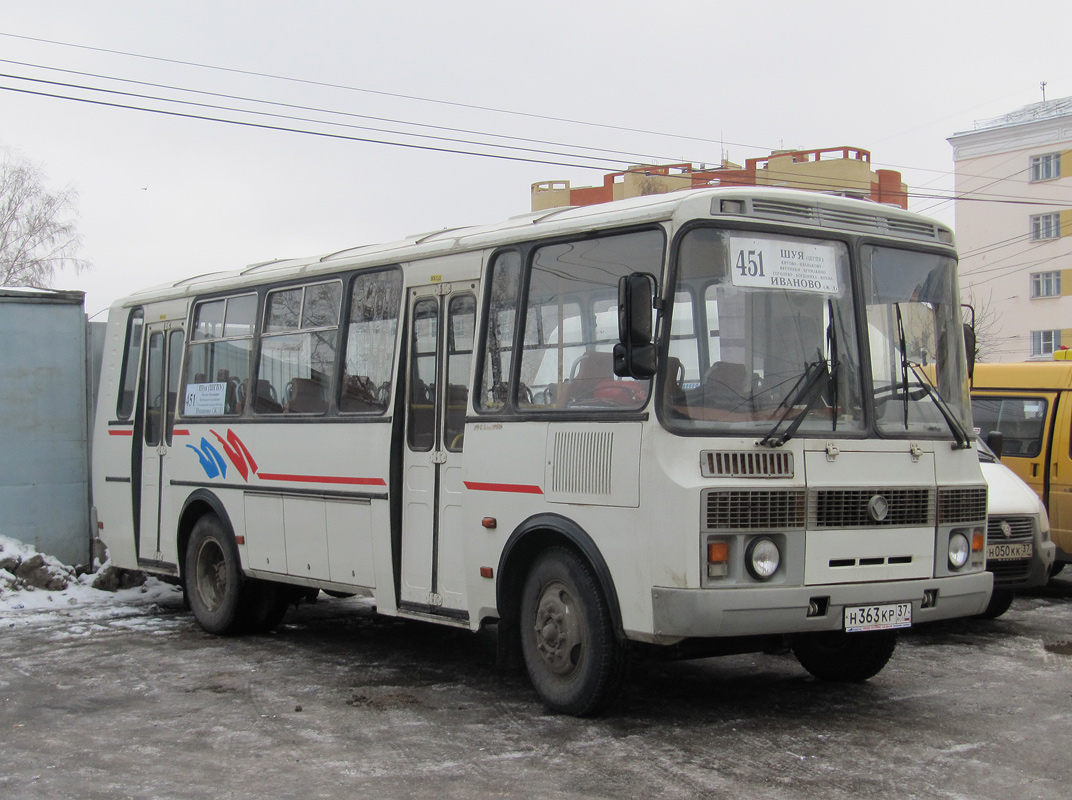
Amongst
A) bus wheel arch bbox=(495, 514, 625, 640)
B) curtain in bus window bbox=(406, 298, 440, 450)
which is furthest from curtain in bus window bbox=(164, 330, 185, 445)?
bus wheel arch bbox=(495, 514, 625, 640)

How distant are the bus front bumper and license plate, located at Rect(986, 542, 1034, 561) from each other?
383 cm

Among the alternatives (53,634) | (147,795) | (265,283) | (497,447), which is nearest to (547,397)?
(497,447)

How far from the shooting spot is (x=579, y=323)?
7.10m

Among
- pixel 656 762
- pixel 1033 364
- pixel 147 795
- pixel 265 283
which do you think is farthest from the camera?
pixel 1033 364

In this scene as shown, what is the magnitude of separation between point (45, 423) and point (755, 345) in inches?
345

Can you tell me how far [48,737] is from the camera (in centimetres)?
686

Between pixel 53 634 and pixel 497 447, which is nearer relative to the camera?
pixel 497 447

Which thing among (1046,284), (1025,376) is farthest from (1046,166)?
(1025,376)

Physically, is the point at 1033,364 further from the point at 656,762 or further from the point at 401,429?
the point at 656,762

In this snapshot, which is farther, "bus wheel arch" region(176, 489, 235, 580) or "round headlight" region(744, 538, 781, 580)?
"bus wheel arch" region(176, 489, 235, 580)

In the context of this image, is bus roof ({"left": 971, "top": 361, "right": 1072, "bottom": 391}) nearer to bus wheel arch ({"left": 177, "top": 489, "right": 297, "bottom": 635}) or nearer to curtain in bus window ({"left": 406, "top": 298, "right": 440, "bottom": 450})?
curtain in bus window ({"left": 406, "top": 298, "right": 440, "bottom": 450})

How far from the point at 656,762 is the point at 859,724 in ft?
4.81

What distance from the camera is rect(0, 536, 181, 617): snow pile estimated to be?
11688 mm

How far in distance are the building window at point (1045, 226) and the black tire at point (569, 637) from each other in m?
50.5
